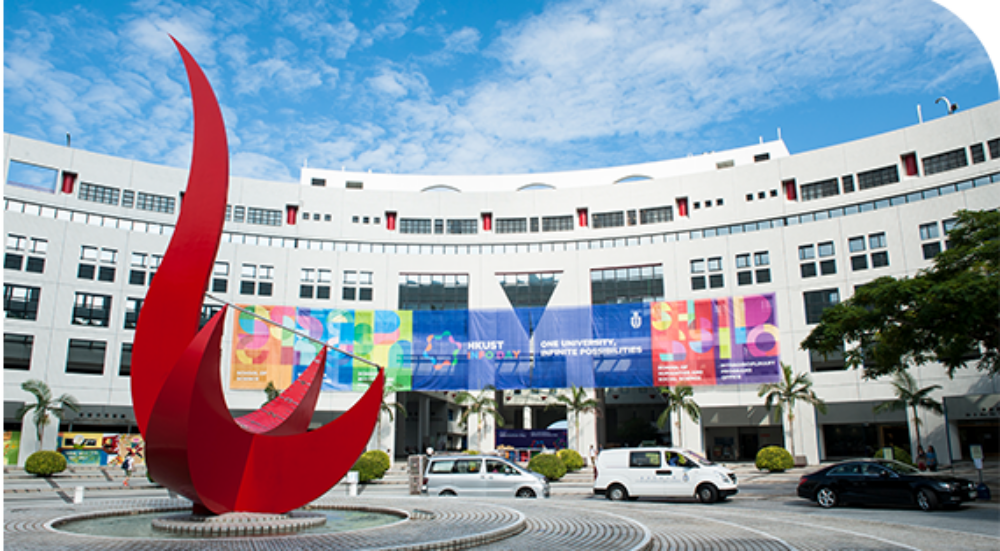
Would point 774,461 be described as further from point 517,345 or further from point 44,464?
point 44,464

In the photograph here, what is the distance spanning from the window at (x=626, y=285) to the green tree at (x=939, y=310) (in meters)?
23.1

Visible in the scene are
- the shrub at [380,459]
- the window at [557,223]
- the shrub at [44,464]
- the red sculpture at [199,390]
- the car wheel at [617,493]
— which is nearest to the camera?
the red sculpture at [199,390]

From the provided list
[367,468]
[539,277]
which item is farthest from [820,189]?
[367,468]

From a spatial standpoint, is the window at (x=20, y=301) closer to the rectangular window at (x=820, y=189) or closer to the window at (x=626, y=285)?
the window at (x=626, y=285)

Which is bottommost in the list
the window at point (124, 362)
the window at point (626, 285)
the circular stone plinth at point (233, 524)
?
the circular stone plinth at point (233, 524)

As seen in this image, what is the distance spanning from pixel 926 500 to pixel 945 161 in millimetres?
31107

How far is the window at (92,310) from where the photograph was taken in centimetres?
4244

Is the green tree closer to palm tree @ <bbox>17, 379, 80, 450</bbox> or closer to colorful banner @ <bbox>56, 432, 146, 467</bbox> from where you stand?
colorful banner @ <bbox>56, 432, 146, 467</bbox>

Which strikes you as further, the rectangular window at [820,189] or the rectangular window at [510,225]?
the rectangular window at [510,225]

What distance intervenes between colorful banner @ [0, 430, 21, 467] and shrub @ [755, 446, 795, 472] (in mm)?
39714

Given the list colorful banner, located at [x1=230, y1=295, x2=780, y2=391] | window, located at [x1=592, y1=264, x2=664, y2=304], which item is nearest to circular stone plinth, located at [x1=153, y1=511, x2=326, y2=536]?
colorful banner, located at [x1=230, y1=295, x2=780, y2=391]

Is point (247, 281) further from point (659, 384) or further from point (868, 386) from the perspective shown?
point (868, 386)

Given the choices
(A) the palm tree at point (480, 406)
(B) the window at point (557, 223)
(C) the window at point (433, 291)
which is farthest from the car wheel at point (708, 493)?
(B) the window at point (557, 223)

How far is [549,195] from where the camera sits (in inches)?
2010
